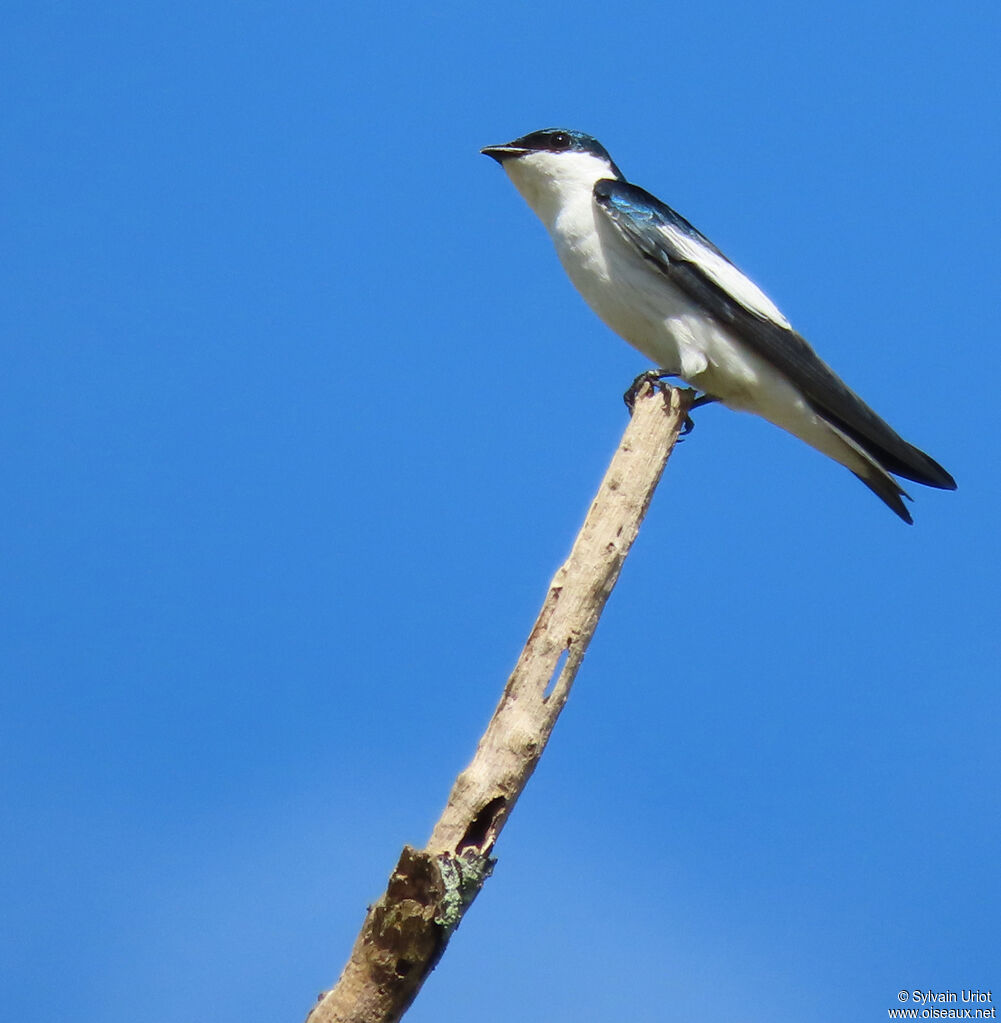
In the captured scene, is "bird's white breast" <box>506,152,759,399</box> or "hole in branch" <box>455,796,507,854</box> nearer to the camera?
"hole in branch" <box>455,796,507,854</box>

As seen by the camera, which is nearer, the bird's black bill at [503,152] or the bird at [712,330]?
the bird at [712,330]

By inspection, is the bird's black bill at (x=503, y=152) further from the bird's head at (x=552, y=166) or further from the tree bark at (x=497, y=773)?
the tree bark at (x=497, y=773)

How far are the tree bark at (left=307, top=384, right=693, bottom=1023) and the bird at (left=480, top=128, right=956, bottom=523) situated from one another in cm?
134

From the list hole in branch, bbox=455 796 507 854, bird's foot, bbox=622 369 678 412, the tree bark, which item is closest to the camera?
the tree bark

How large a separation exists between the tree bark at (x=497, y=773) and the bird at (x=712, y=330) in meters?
1.34

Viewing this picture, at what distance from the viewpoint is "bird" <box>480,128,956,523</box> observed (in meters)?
6.57

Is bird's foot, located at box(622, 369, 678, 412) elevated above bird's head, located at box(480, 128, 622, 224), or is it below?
below

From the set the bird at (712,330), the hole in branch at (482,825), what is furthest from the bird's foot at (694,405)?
the hole in branch at (482,825)

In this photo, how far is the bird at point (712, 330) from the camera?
21.6ft

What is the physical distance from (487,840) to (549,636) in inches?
29.7

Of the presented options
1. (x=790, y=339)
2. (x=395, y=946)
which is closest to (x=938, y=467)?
(x=790, y=339)

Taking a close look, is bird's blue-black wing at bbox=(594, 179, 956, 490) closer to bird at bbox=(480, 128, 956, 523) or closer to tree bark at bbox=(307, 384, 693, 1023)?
bird at bbox=(480, 128, 956, 523)

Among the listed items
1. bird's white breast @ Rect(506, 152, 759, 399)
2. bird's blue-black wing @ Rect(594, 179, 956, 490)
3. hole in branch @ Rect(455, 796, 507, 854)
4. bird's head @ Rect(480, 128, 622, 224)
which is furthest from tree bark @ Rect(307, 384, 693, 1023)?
bird's head @ Rect(480, 128, 622, 224)

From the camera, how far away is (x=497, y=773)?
4.33 meters
